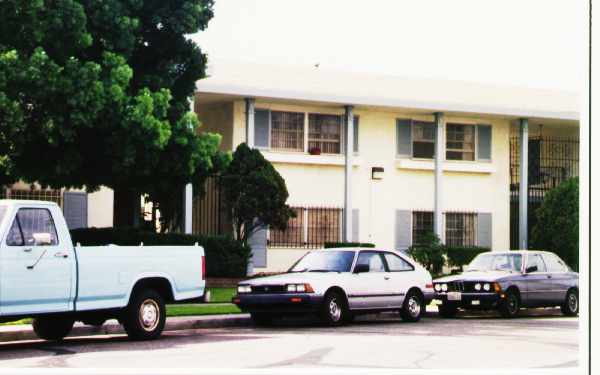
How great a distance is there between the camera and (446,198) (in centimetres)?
3631

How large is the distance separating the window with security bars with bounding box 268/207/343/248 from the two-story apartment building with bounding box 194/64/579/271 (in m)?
0.03

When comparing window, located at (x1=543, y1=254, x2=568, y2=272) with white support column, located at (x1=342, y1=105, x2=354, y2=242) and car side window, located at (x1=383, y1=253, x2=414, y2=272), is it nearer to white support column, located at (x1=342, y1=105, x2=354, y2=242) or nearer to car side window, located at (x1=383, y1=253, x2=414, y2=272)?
car side window, located at (x1=383, y1=253, x2=414, y2=272)

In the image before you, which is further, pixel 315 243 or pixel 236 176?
pixel 315 243

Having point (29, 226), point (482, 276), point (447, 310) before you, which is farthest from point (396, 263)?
point (29, 226)

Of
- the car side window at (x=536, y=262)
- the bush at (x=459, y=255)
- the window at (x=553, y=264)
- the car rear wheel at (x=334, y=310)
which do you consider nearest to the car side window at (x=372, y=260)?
the car rear wheel at (x=334, y=310)

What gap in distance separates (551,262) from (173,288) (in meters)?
9.95

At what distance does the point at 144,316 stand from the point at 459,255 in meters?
19.9

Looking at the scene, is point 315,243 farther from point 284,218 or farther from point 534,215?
point 534,215

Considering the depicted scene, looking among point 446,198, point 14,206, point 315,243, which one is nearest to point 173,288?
point 14,206

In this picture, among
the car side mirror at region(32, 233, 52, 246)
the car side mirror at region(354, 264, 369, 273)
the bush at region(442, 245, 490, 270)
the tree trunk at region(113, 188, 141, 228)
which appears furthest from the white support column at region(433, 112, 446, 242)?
the car side mirror at region(32, 233, 52, 246)

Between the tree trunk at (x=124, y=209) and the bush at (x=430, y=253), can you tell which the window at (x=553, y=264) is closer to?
the bush at (x=430, y=253)

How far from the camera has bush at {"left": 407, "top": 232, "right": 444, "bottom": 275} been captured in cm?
3325

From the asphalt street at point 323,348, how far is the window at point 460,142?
682 inches

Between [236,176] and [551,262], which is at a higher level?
[236,176]
